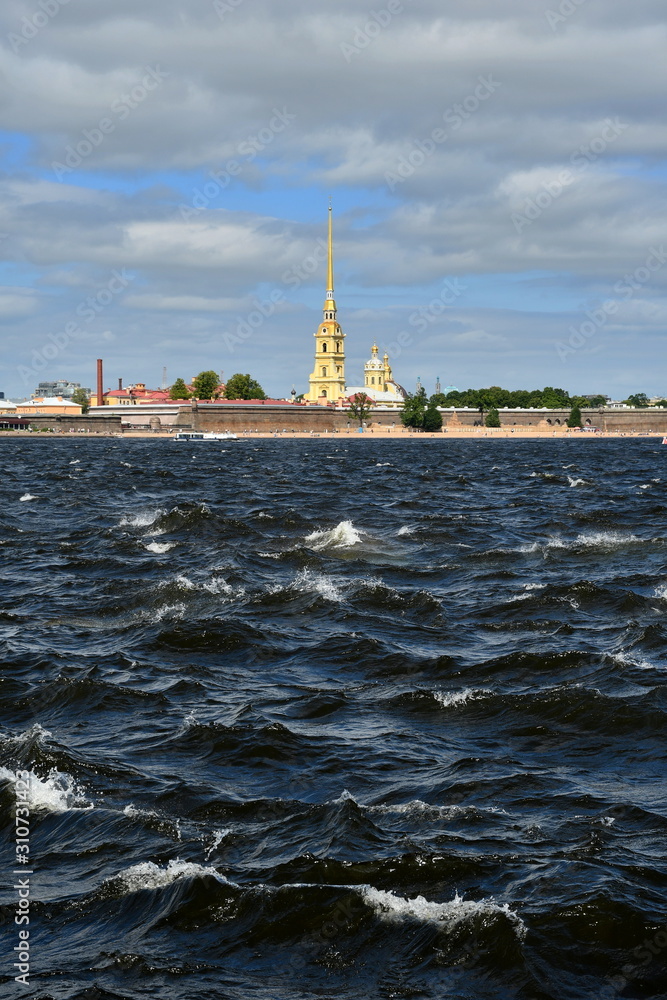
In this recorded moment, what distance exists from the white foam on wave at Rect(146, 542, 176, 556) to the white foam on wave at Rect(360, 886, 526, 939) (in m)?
19.0

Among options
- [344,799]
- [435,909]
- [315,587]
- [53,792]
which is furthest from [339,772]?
[315,587]

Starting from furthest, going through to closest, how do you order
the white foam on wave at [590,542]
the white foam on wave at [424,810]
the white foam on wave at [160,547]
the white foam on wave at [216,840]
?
the white foam on wave at [590,542] → the white foam on wave at [160,547] → the white foam on wave at [424,810] → the white foam on wave at [216,840]

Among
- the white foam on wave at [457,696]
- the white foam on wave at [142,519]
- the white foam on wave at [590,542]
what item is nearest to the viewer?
the white foam on wave at [457,696]

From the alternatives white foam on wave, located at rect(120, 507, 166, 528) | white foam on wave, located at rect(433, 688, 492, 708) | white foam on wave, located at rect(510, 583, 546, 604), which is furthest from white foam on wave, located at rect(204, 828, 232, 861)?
white foam on wave, located at rect(120, 507, 166, 528)

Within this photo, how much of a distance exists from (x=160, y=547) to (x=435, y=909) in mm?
20373

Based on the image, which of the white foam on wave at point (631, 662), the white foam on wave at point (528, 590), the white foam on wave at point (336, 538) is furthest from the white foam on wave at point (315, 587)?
the white foam on wave at point (631, 662)

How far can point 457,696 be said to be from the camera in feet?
47.0

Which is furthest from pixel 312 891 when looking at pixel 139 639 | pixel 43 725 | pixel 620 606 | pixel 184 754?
pixel 620 606

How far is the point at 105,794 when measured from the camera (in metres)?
10.9

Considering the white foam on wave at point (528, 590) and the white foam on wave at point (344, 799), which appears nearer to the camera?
the white foam on wave at point (344, 799)

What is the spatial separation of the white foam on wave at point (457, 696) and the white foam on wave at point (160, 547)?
13827 mm

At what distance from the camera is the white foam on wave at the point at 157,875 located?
8.93m

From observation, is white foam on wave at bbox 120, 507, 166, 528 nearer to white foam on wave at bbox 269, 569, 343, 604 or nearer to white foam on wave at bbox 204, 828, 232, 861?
white foam on wave at bbox 269, 569, 343, 604

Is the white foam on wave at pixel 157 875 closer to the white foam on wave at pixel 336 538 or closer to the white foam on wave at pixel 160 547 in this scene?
the white foam on wave at pixel 160 547
